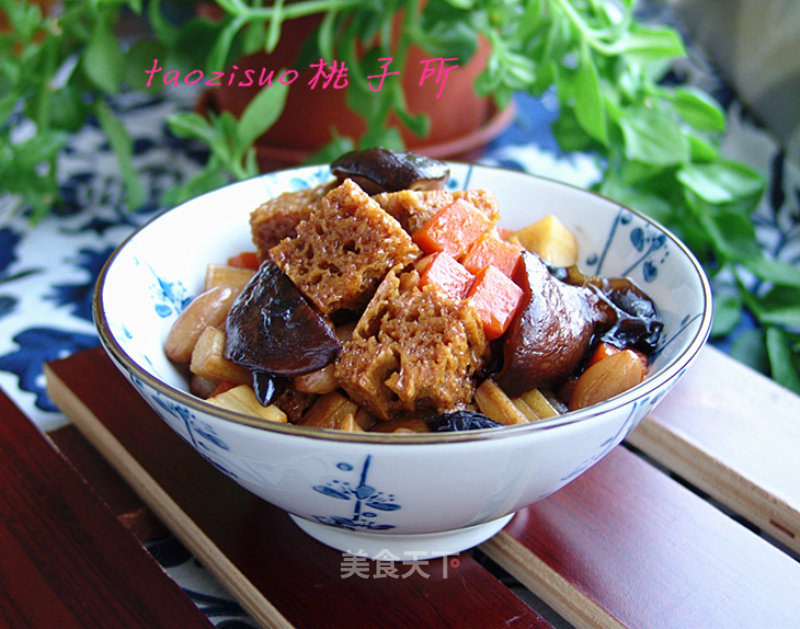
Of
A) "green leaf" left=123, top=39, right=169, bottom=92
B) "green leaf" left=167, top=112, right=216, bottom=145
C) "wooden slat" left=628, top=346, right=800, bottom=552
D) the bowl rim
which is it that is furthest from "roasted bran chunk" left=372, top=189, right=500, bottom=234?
"green leaf" left=123, top=39, right=169, bottom=92

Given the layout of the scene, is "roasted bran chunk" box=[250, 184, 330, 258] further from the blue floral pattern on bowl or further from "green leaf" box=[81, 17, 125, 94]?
"green leaf" box=[81, 17, 125, 94]

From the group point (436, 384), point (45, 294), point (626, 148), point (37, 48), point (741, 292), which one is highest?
point (37, 48)

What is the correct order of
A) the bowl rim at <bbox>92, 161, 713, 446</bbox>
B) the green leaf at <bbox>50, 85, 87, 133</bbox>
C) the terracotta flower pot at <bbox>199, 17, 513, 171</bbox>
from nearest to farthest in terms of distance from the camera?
1. the bowl rim at <bbox>92, 161, 713, 446</bbox>
2. the green leaf at <bbox>50, 85, 87, 133</bbox>
3. the terracotta flower pot at <bbox>199, 17, 513, 171</bbox>

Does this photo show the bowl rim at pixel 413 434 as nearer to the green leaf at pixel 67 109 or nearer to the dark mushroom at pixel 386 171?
the dark mushroom at pixel 386 171

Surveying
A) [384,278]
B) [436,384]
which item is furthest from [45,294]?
[436,384]

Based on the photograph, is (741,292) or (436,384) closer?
(436,384)

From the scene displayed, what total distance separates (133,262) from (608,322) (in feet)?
2.10

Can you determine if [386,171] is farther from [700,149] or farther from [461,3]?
[700,149]

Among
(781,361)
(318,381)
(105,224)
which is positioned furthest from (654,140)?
(105,224)

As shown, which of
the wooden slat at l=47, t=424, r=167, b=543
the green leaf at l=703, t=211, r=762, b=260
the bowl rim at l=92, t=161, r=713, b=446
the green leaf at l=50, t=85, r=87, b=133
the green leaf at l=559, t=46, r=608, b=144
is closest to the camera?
the bowl rim at l=92, t=161, r=713, b=446

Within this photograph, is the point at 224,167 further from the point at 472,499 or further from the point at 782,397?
the point at 782,397

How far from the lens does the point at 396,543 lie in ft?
2.83

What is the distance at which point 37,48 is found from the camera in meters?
1.61

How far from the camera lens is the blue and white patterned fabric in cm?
127
